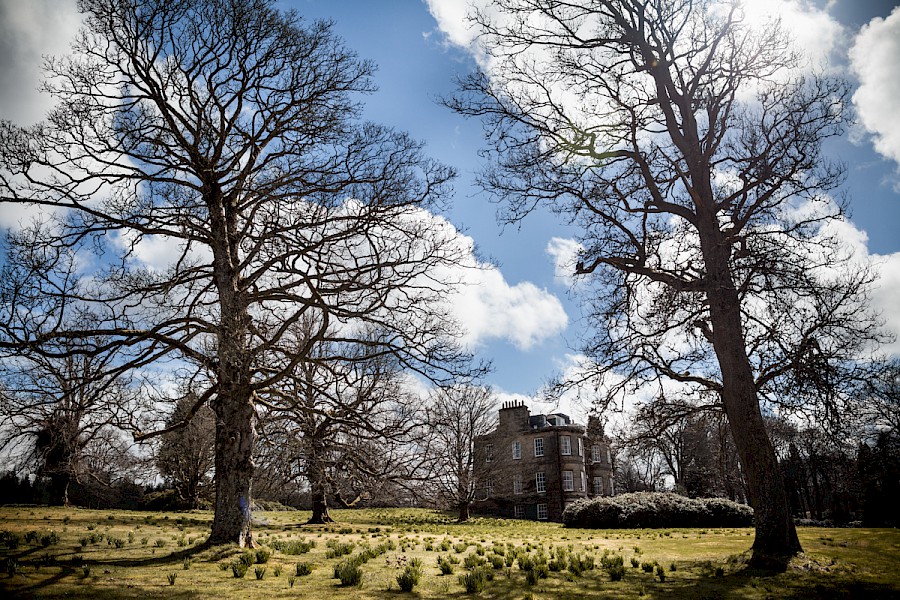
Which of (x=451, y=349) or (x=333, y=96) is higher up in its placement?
(x=333, y=96)

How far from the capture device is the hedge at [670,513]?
26.5 metres

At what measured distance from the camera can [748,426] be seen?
33.5ft

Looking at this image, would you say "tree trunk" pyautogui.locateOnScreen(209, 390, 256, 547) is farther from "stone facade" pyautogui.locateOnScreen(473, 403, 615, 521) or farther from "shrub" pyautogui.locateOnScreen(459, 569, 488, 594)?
"stone facade" pyautogui.locateOnScreen(473, 403, 615, 521)

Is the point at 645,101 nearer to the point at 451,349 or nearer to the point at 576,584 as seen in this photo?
the point at 451,349

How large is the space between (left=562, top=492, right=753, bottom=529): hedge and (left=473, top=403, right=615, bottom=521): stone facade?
17.4m

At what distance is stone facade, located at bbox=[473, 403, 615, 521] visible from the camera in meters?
47.2

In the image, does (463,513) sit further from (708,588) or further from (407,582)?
(407,582)

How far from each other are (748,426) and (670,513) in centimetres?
1935

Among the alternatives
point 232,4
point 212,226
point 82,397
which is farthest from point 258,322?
point 232,4

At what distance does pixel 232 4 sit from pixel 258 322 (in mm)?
7467

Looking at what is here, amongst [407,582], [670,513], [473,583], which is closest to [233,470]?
[407,582]

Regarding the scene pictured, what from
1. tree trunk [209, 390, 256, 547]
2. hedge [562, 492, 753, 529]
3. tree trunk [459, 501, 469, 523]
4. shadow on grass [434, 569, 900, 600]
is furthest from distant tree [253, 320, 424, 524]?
tree trunk [459, 501, 469, 523]

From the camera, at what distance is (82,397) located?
10305 millimetres

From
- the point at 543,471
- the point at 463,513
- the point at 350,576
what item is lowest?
the point at 463,513
